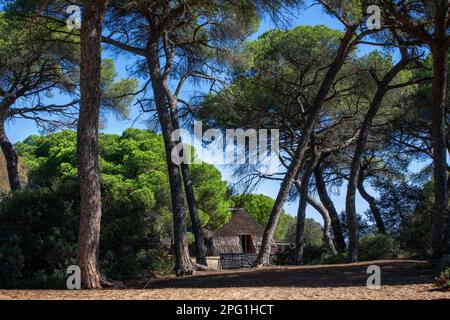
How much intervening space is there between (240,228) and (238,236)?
500 millimetres

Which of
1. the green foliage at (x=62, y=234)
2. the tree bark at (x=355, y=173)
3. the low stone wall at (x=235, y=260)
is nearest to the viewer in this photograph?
the green foliage at (x=62, y=234)

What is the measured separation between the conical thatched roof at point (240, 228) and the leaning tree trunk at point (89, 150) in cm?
2437

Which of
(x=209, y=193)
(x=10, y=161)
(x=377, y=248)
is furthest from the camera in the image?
(x=209, y=193)

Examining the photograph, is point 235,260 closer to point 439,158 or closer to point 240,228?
point 439,158

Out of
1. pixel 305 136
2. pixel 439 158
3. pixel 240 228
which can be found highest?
pixel 305 136

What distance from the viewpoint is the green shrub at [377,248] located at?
1672 cm

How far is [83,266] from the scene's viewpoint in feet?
25.7

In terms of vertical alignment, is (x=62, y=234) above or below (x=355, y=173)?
below

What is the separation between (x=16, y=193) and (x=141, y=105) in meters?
5.40

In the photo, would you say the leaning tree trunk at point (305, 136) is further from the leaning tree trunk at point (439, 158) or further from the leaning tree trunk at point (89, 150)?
the leaning tree trunk at point (89, 150)

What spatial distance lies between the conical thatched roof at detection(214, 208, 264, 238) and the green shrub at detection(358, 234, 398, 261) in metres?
14.9

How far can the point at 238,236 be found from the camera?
32375 mm

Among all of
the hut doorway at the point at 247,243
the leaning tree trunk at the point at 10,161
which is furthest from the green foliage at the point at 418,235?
the hut doorway at the point at 247,243

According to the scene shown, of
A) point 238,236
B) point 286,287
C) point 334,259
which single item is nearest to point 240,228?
point 238,236
